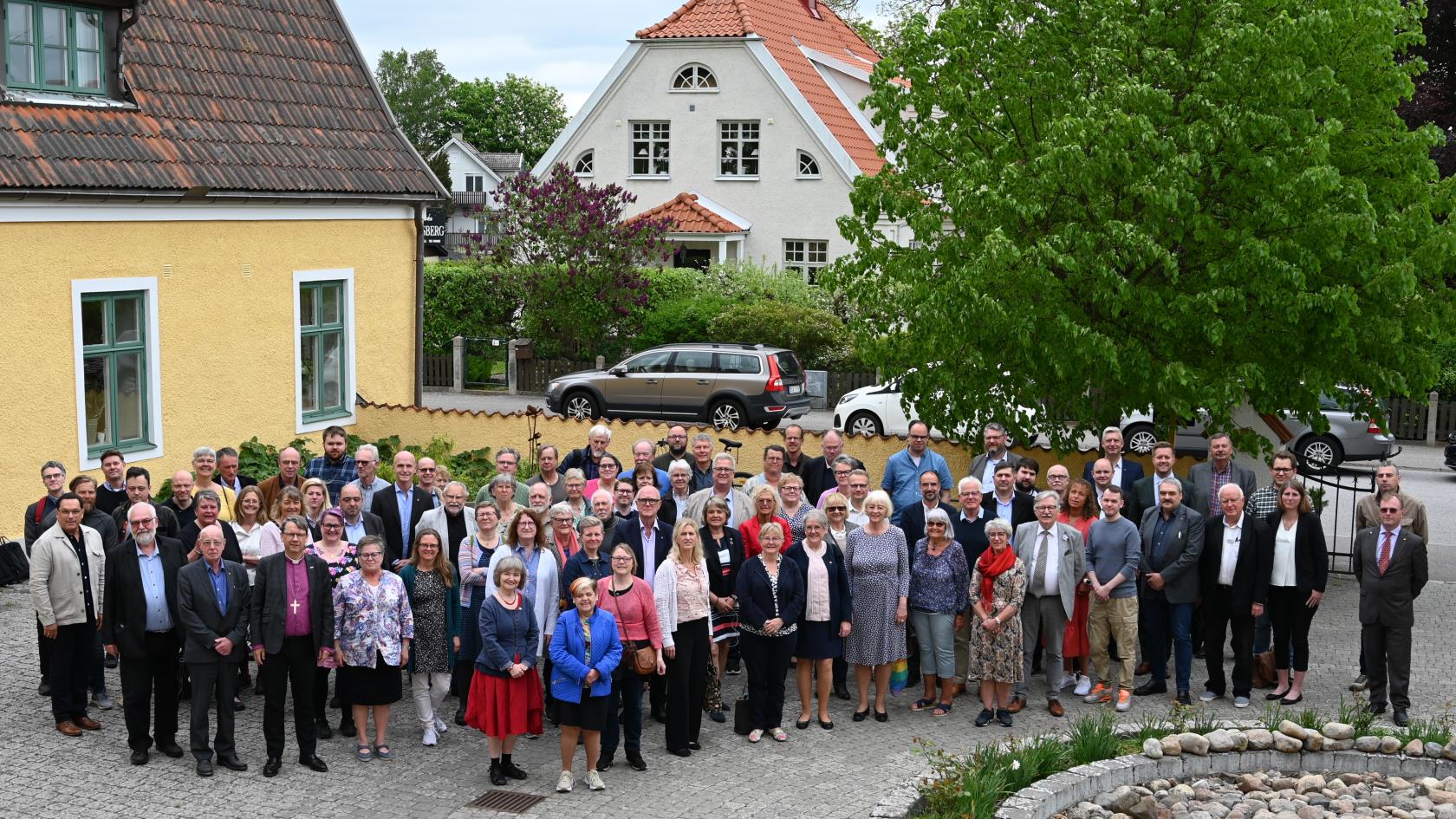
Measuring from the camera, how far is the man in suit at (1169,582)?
11453mm

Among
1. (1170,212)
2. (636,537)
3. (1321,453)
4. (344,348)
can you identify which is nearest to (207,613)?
(636,537)

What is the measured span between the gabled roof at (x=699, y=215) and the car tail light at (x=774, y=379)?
12.6 metres

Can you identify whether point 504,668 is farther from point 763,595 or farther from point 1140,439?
point 1140,439

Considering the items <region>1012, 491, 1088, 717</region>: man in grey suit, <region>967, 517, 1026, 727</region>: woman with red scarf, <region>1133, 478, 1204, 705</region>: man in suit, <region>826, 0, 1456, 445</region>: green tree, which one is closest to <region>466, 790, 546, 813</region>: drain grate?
<region>967, 517, 1026, 727</region>: woman with red scarf

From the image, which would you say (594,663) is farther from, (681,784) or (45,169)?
(45,169)

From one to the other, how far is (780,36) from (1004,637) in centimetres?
3139

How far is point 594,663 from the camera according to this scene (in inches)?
373

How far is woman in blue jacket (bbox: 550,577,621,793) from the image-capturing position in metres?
9.43

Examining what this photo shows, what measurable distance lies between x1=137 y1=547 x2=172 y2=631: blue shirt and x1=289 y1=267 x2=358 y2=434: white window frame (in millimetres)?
8487

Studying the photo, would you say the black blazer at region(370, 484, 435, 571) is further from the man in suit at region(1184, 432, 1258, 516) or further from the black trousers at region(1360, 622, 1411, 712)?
the black trousers at region(1360, 622, 1411, 712)

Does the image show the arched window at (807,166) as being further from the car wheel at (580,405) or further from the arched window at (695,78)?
the car wheel at (580,405)

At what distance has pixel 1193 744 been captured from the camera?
32.6 ft

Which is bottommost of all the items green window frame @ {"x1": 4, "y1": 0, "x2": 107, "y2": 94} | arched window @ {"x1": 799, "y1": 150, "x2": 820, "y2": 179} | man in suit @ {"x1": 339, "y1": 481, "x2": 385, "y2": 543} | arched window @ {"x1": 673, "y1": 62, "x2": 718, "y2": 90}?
man in suit @ {"x1": 339, "y1": 481, "x2": 385, "y2": 543}

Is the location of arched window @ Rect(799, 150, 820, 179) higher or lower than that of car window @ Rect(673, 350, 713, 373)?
higher
